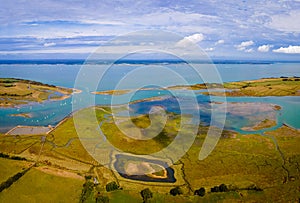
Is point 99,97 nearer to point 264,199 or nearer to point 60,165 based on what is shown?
point 60,165

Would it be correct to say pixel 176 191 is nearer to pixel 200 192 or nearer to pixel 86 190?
pixel 200 192

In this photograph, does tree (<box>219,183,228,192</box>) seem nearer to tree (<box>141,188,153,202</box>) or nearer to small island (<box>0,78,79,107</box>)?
tree (<box>141,188,153,202</box>)

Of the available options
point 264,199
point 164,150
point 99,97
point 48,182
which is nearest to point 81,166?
point 48,182

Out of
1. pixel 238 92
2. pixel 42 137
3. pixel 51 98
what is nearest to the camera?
pixel 42 137

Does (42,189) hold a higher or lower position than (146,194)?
higher

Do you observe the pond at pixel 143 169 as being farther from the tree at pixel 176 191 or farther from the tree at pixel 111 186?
the tree at pixel 111 186

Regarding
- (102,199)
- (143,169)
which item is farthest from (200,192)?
(102,199)

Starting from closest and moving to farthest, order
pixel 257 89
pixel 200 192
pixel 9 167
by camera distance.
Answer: pixel 200 192 → pixel 9 167 → pixel 257 89

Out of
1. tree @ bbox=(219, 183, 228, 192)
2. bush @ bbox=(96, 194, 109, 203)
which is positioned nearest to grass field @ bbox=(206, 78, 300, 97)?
tree @ bbox=(219, 183, 228, 192)
